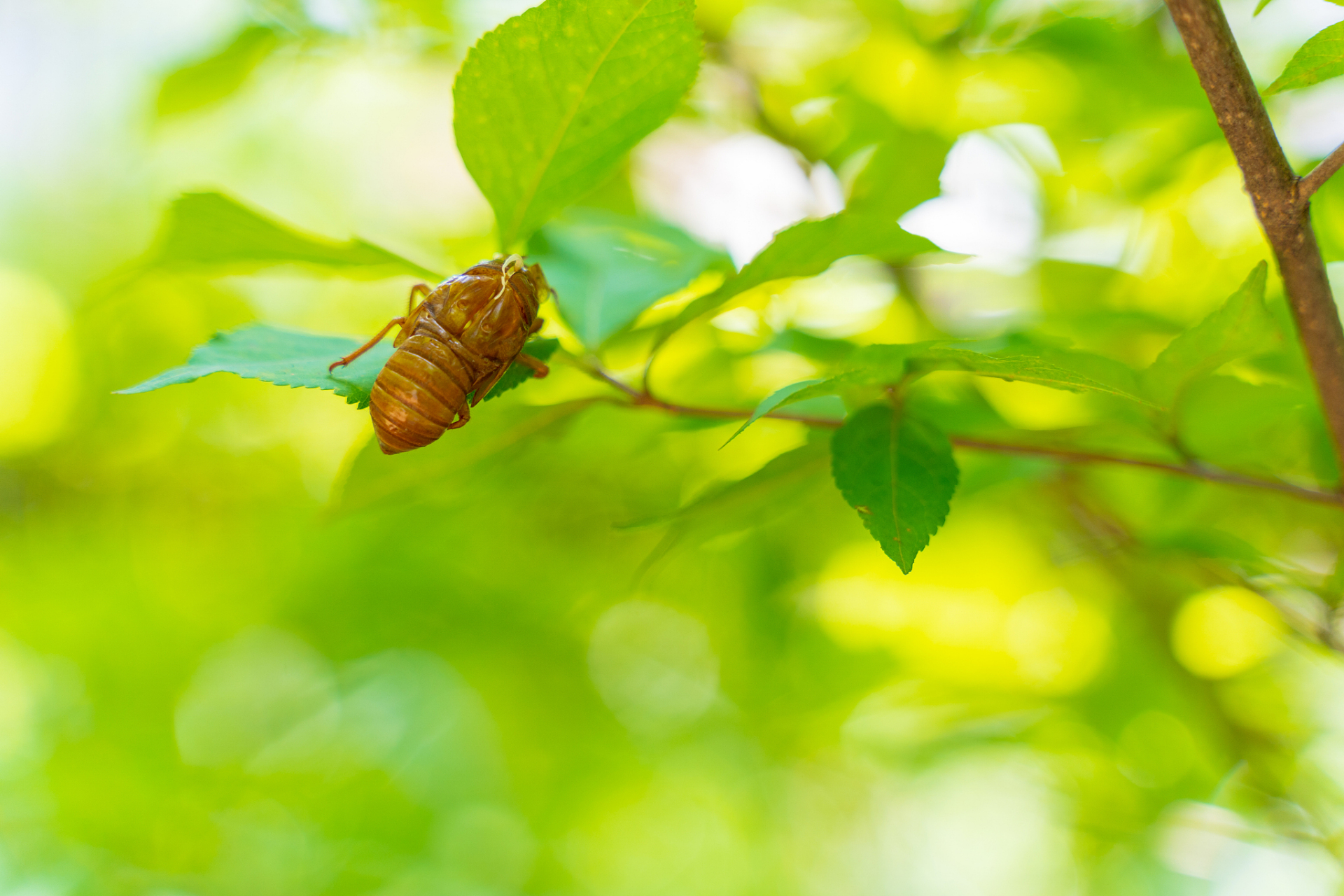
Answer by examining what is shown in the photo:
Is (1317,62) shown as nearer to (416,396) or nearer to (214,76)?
(416,396)

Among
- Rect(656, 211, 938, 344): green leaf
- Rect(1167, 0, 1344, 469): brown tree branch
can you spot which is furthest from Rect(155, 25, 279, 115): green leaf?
Rect(1167, 0, 1344, 469): brown tree branch

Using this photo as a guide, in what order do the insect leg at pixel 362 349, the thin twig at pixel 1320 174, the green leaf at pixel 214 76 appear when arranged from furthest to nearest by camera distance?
the green leaf at pixel 214 76 → the insect leg at pixel 362 349 → the thin twig at pixel 1320 174

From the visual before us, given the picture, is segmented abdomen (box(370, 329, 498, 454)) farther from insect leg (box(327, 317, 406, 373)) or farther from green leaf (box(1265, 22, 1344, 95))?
green leaf (box(1265, 22, 1344, 95))

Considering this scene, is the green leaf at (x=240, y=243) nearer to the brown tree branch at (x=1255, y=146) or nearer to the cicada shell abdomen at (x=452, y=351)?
the cicada shell abdomen at (x=452, y=351)

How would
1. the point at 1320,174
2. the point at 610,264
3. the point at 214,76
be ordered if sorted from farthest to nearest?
the point at 214,76 < the point at 610,264 < the point at 1320,174

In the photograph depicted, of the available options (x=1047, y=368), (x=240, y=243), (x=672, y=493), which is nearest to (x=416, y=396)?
(x=240, y=243)

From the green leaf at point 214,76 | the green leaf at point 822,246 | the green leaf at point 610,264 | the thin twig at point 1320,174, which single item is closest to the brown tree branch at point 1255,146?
the thin twig at point 1320,174
